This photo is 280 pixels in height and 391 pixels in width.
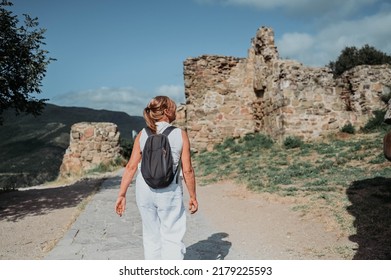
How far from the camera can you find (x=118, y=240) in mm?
5395

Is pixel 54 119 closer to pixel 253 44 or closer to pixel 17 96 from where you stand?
pixel 253 44

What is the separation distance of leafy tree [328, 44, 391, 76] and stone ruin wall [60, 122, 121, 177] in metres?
20.0

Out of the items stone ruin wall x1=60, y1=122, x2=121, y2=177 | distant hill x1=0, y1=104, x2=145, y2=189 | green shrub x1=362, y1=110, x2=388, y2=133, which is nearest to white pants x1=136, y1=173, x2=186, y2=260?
green shrub x1=362, y1=110, x2=388, y2=133

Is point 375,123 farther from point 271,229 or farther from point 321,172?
point 271,229

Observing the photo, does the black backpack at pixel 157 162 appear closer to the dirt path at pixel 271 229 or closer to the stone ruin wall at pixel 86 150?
the dirt path at pixel 271 229

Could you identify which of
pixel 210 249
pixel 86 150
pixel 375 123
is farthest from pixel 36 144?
pixel 210 249

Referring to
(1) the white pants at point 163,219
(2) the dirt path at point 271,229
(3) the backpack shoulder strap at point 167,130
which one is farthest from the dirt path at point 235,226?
(3) the backpack shoulder strap at point 167,130

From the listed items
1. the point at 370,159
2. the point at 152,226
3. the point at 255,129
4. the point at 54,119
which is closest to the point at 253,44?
the point at 255,129

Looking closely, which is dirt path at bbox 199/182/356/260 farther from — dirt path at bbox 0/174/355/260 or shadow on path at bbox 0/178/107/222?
shadow on path at bbox 0/178/107/222

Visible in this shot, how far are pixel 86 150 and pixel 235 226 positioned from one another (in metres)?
12.2

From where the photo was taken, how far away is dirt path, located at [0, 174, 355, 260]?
186 inches

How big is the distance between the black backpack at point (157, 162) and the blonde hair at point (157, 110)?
182 mm

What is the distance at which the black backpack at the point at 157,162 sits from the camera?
3207 mm
